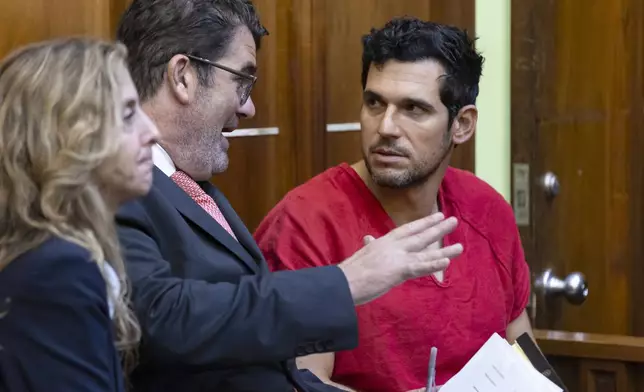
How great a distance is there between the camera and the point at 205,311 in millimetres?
1248

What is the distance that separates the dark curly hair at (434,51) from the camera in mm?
1949

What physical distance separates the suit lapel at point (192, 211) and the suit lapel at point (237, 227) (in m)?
0.11

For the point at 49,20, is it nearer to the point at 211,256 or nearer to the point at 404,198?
the point at 211,256

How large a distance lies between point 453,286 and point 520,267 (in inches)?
8.3

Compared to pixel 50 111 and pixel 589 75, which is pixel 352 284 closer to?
pixel 50 111

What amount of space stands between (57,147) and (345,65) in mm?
1424

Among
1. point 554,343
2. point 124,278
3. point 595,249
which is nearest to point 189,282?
point 124,278

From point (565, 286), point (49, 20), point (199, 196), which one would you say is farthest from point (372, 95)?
point (565, 286)

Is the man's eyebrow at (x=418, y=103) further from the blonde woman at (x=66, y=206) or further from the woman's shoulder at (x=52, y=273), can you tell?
the woman's shoulder at (x=52, y=273)

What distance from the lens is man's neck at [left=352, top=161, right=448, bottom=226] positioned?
77.0 inches

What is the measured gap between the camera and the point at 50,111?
1.11 meters

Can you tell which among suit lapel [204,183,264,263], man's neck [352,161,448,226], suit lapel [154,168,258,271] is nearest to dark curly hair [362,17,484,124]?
man's neck [352,161,448,226]

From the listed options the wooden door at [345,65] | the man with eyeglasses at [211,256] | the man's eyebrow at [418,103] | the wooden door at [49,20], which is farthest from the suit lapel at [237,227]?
the wooden door at [345,65]

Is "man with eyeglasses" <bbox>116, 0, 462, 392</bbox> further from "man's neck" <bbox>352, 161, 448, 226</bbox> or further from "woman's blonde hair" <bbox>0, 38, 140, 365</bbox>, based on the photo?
"man's neck" <bbox>352, 161, 448, 226</bbox>
